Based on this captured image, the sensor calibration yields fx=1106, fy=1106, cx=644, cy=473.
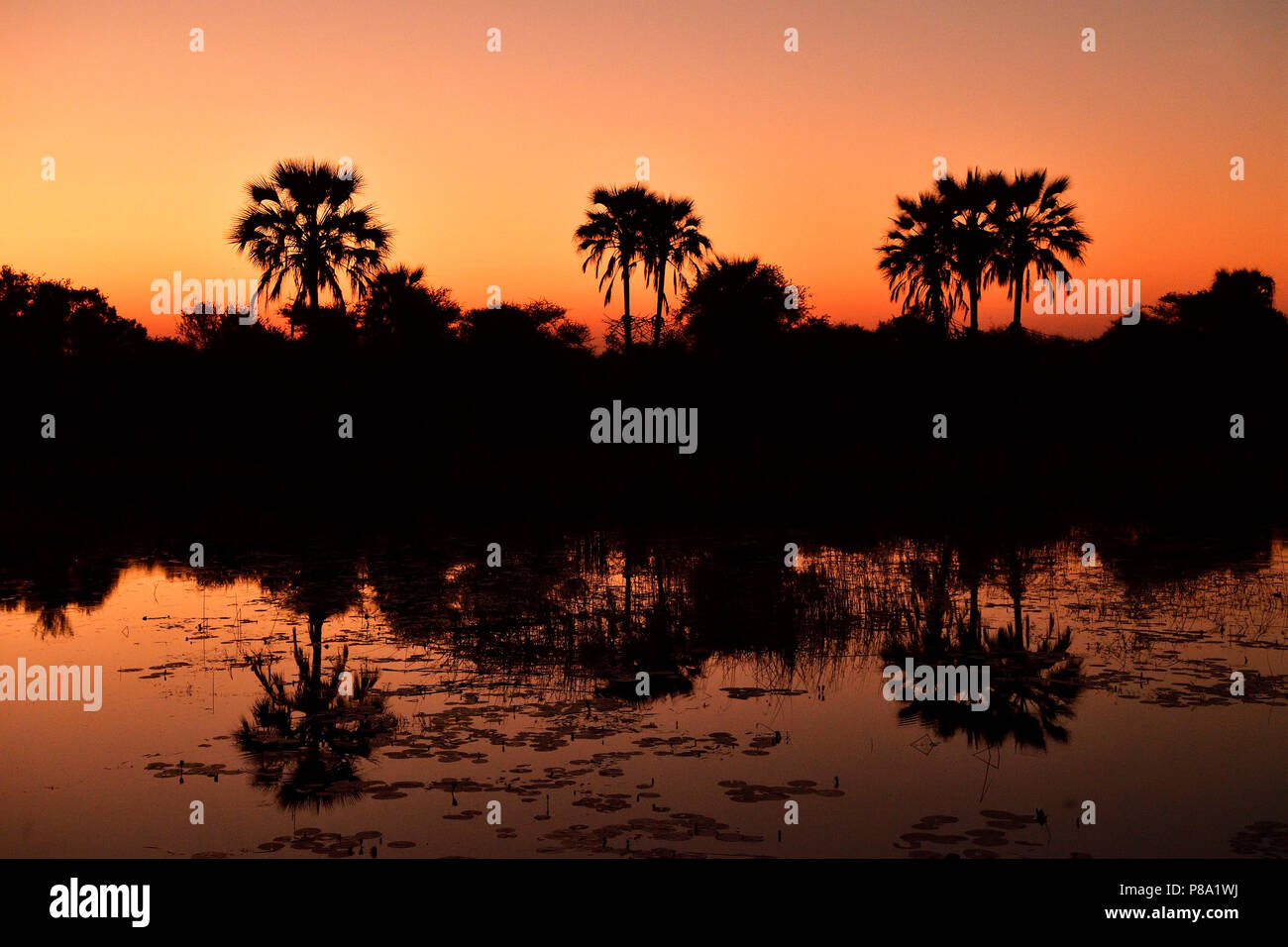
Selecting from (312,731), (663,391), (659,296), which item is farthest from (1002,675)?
(659,296)

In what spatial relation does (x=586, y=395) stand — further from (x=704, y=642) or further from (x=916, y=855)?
(x=916, y=855)

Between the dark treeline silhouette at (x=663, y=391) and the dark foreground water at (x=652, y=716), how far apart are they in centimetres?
1365

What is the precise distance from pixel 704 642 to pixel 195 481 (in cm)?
2130

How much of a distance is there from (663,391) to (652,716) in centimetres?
2804

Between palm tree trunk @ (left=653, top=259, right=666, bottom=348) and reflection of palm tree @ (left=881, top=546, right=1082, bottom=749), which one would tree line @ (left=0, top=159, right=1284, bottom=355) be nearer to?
palm tree trunk @ (left=653, top=259, right=666, bottom=348)

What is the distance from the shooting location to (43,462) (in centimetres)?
3306

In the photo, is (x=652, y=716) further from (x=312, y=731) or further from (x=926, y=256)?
(x=926, y=256)

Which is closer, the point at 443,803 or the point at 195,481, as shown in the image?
the point at 443,803

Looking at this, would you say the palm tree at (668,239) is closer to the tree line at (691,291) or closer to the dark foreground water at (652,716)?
the tree line at (691,291)

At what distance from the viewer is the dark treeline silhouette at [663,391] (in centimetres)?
3161

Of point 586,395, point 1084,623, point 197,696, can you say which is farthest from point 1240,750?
point 586,395

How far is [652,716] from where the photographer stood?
984cm

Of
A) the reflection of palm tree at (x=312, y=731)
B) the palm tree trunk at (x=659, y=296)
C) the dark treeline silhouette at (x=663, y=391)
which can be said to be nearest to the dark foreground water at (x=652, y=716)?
the reflection of palm tree at (x=312, y=731)

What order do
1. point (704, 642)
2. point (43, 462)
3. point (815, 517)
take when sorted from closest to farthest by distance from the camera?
point (704, 642), point (815, 517), point (43, 462)
